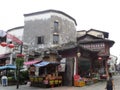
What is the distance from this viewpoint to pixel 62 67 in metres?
24.6

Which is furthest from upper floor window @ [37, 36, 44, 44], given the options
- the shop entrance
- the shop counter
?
the shop counter

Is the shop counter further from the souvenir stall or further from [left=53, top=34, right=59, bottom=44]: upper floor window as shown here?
[left=53, top=34, right=59, bottom=44]: upper floor window

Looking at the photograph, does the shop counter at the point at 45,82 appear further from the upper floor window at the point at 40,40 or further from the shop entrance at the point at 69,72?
the upper floor window at the point at 40,40

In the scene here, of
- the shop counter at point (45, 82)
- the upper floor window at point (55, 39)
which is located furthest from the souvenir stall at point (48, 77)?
the upper floor window at point (55, 39)

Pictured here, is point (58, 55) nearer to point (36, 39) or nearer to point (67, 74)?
point (67, 74)

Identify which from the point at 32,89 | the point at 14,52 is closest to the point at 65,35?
the point at 14,52

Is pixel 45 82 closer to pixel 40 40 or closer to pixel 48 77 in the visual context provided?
pixel 48 77

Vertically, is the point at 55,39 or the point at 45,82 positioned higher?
the point at 55,39

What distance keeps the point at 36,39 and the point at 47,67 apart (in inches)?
577

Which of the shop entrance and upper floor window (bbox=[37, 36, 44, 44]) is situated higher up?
upper floor window (bbox=[37, 36, 44, 44])

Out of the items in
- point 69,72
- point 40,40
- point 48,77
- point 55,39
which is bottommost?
point 48,77

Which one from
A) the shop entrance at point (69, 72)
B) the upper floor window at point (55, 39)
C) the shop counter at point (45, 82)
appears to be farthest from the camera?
the upper floor window at point (55, 39)

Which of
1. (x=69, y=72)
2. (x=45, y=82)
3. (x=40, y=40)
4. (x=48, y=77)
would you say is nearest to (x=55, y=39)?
(x=40, y=40)

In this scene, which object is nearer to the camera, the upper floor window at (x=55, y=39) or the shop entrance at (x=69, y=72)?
the shop entrance at (x=69, y=72)
